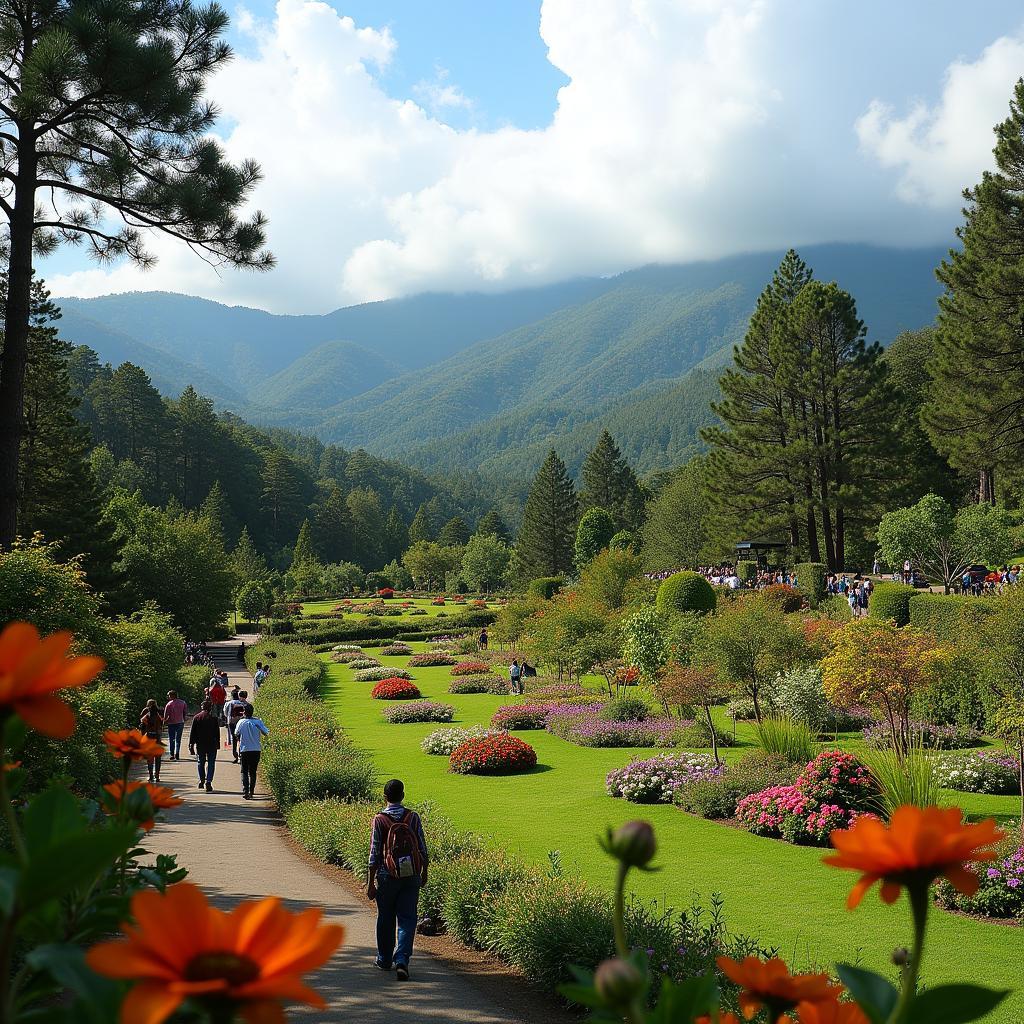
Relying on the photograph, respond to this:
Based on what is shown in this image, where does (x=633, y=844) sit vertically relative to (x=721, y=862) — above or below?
above

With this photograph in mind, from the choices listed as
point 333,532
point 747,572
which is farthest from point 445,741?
point 333,532

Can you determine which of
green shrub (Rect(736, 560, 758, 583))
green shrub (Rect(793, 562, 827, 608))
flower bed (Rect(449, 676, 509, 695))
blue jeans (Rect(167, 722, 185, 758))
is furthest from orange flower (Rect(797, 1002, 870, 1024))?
green shrub (Rect(736, 560, 758, 583))

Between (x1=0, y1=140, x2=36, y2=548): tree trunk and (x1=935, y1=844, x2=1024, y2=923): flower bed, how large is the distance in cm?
1151

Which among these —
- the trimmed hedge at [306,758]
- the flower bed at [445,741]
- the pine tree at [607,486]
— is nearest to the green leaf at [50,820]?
the trimmed hedge at [306,758]

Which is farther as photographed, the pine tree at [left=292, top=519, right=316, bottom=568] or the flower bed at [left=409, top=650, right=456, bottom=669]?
the pine tree at [left=292, top=519, right=316, bottom=568]

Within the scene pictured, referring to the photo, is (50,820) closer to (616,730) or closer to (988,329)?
(616,730)

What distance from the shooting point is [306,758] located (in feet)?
44.9

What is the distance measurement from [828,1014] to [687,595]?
1079 inches

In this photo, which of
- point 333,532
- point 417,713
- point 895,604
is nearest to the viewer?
point 417,713

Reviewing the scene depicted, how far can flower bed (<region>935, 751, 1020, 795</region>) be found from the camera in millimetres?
13312

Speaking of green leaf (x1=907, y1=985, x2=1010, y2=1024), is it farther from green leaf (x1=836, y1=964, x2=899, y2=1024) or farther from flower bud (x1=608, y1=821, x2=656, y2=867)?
flower bud (x1=608, y1=821, x2=656, y2=867)

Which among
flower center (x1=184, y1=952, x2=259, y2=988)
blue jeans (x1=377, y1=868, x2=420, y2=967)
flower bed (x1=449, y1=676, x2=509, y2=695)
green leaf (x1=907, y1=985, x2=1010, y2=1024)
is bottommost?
flower bed (x1=449, y1=676, x2=509, y2=695)

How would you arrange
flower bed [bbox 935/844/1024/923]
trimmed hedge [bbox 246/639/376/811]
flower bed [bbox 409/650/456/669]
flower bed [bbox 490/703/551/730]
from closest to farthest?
flower bed [bbox 935/844/1024/923], trimmed hedge [bbox 246/639/376/811], flower bed [bbox 490/703/551/730], flower bed [bbox 409/650/456/669]

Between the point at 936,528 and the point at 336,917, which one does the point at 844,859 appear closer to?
the point at 336,917
